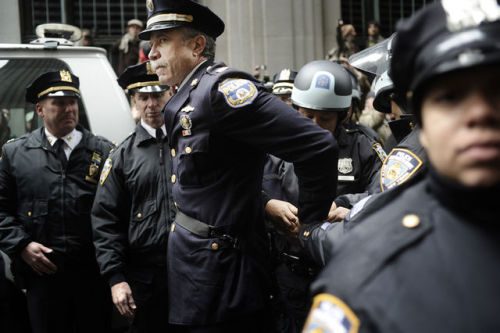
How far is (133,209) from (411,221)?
254cm

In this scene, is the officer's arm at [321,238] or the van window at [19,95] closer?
the officer's arm at [321,238]

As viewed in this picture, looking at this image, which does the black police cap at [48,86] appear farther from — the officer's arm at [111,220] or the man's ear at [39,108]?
the officer's arm at [111,220]

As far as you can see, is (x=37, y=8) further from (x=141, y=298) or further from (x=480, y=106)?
(x=480, y=106)

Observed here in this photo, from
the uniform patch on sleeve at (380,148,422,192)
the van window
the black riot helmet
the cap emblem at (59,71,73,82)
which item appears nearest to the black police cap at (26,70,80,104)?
Answer: the cap emblem at (59,71,73,82)

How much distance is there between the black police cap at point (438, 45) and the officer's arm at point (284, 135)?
1286 millimetres

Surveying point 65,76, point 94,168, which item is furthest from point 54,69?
point 94,168

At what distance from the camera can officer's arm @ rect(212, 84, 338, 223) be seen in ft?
8.51

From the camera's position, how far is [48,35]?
4816mm

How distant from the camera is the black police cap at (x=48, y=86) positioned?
13.2ft

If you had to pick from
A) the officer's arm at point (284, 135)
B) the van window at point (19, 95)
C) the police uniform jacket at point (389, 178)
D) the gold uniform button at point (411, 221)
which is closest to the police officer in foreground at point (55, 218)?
the van window at point (19, 95)

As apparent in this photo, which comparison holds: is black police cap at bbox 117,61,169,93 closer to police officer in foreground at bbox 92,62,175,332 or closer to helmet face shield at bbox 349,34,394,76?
police officer in foreground at bbox 92,62,175,332

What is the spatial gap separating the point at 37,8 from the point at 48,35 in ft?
28.4

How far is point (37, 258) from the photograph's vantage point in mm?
3664

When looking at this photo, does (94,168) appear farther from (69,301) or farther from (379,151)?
(379,151)
